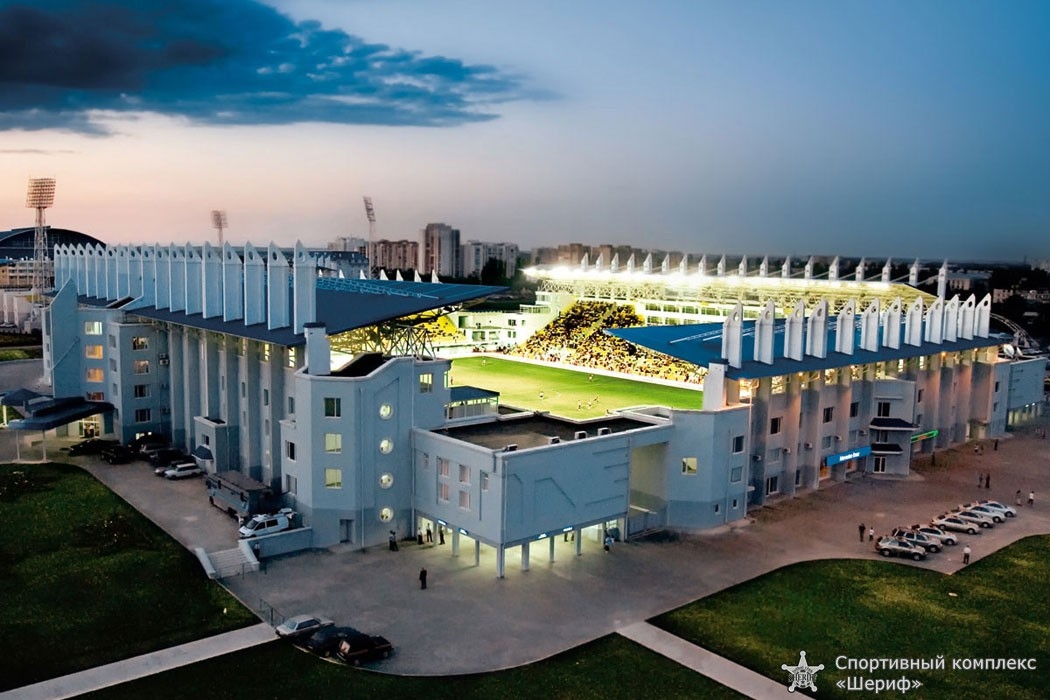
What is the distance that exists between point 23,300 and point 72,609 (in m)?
107

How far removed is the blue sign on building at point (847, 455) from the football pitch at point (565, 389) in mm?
9810

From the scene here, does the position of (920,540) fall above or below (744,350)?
below

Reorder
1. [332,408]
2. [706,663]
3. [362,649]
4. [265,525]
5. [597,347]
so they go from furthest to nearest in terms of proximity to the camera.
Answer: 1. [597,347]
2. [332,408]
3. [265,525]
4. [706,663]
5. [362,649]

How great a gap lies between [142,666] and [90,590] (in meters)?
8.08

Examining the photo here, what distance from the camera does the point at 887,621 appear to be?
3488cm

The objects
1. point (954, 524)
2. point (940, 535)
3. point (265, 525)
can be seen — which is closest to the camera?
point (265, 525)

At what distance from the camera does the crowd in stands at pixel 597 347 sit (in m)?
77.9

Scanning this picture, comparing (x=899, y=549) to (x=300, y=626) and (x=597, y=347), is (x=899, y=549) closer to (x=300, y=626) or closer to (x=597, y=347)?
(x=300, y=626)

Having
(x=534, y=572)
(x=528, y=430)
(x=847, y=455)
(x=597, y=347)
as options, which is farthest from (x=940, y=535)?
(x=597, y=347)

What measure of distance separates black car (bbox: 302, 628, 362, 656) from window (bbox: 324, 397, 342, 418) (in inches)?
501

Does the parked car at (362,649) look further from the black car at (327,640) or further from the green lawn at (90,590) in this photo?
the green lawn at (90,590)

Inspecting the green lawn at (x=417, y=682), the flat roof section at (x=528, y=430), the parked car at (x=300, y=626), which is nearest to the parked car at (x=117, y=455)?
the flat roof section at (x=528, y=430)

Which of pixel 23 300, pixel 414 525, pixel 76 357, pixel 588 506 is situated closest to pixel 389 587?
pixel 414 525

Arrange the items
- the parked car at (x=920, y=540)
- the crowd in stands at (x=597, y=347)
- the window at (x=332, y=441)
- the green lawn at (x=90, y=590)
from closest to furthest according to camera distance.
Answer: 1. the green lawn at (x=90, y=590)
2. the window at (x=332, y=441)
3. the parked car at (x=920, y=540)
4. the crowd in stands at (x=597, y=347)
